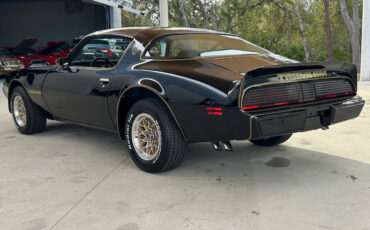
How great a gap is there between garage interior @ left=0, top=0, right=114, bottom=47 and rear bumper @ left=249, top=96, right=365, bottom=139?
2557cm

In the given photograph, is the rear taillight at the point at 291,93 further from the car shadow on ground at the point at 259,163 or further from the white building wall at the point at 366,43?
the white building wall at the point at 366,43

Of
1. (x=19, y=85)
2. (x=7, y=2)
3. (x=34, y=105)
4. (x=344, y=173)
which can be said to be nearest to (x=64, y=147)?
(x=34, y=105)

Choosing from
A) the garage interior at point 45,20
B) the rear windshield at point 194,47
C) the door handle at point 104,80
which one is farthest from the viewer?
the garage interior at point 45,20

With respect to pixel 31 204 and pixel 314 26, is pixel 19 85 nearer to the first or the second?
pixel 31 204

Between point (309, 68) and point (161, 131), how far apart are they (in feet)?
4.51

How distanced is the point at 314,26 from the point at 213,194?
30.2 meters

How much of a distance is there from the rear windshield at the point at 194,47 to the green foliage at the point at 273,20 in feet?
76.3

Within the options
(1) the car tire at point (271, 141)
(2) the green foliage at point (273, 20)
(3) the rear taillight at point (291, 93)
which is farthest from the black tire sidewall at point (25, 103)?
(2) the green foliage at point (273, 20)

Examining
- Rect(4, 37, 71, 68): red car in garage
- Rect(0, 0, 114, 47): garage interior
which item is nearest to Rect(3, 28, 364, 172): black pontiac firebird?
Rect(4, 37, 71, 68): red car in garage

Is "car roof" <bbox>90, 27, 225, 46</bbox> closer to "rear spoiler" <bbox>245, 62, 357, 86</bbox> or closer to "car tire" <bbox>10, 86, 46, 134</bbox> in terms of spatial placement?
"rear spoiler" <bbox>245, 62, 357, 86</bbox>

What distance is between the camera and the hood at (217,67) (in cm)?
327

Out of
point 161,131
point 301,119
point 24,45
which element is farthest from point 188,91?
point 24,45

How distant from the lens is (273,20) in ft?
96.6

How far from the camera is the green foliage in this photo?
27734 mm
